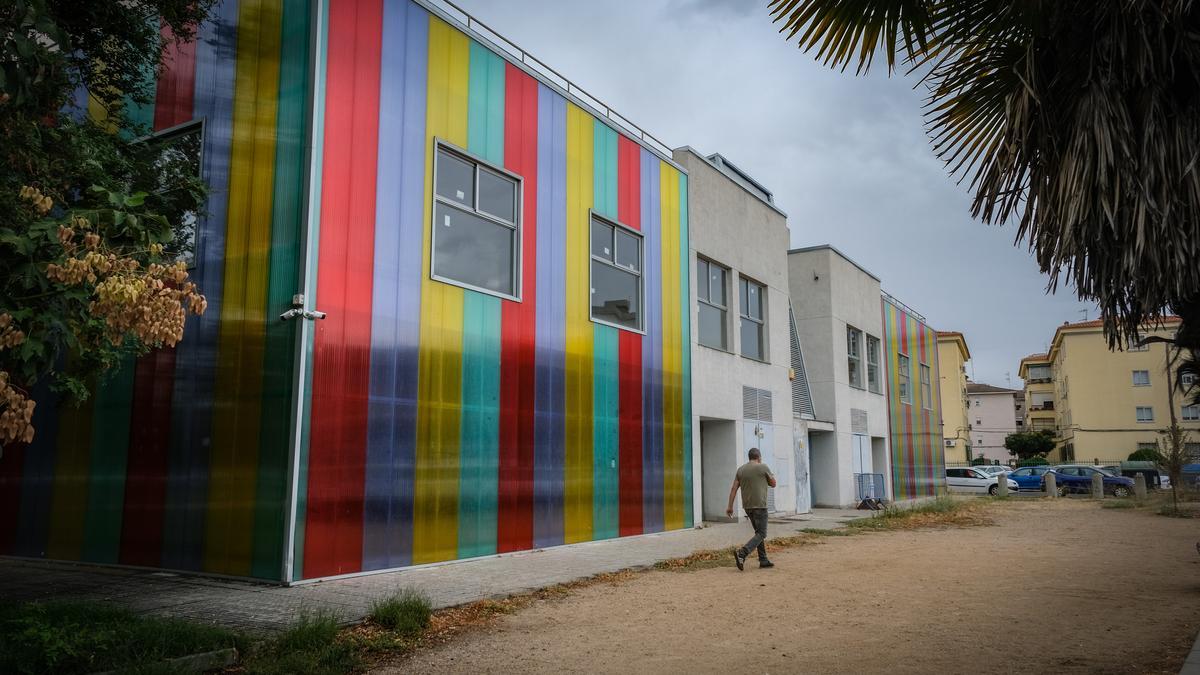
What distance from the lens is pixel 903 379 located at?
33562mm

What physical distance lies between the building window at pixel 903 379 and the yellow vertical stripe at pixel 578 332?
843 inches

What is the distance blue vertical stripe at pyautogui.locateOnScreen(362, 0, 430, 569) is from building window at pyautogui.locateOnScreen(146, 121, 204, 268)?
231cm

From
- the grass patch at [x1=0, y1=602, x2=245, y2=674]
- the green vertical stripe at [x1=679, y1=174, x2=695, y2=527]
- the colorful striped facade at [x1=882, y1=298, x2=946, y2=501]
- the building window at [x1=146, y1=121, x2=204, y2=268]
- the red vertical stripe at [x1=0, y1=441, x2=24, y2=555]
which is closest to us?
the grass patch at [x1=0, y1=602, x2=245, y2=674]

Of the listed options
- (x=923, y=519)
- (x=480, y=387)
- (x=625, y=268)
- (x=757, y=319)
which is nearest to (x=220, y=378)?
(x=480, y=387)

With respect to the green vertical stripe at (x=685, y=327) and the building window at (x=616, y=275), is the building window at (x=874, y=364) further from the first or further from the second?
the building window at (x=616, y=275)

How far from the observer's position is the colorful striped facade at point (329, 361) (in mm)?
9641

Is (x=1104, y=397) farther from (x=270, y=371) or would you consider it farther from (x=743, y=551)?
(x=270, y=371)

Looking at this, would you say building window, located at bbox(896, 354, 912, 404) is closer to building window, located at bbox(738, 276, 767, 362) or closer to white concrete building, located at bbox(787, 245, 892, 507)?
white concrete building, located at bbox(787, 245, 892, 507)

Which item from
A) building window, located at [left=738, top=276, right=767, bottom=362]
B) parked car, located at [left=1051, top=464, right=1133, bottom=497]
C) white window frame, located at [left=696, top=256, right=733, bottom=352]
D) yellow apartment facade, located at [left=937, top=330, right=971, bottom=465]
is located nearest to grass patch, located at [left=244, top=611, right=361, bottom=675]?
white window frame, located at [left=696, top=256, right=733, bottom=352]

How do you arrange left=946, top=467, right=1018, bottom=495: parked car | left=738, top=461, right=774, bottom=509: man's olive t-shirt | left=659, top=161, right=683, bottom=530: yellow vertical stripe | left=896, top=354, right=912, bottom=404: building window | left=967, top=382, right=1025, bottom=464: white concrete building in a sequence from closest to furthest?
left=738, top=461, right=774, bottom=509: man's olive t-shirt → left=659, top=161, right=683, bottom=530: yellow vertical stripe → left=896, top=354, right=912, bottom=404: building window → left=946, top=467, right=1018, bottom=495: parked car → left=967, top=382, right=1025, bottom=464: white concrete building

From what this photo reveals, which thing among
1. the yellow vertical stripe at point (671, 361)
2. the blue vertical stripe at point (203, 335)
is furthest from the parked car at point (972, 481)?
the blue vertical stripe at point (203, 335)

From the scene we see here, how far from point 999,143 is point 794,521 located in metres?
15.4

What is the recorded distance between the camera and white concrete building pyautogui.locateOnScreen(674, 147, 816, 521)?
18.8m

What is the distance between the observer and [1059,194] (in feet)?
15.3
